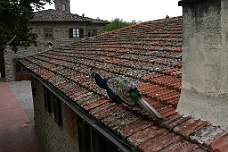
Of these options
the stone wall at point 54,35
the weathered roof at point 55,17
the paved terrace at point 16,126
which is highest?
the weathered roof at point 55,17

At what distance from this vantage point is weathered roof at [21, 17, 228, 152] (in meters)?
2.32

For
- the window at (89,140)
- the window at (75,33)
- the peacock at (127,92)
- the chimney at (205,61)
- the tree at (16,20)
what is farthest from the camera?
the window at (75,33)

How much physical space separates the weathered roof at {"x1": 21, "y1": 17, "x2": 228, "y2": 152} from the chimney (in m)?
0.14

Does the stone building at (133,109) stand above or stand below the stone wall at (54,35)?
below

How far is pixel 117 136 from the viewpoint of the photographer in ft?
9.30

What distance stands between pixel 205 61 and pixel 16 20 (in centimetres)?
2189

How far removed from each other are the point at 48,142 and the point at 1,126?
5221 mm

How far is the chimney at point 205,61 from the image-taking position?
228 cm

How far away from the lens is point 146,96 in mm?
3393

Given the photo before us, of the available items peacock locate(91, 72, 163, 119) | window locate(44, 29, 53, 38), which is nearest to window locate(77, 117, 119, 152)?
peacock locate(91, 72, 163, 119)

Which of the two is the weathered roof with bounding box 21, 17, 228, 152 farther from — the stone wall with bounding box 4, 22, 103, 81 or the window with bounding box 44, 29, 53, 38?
the window with bounding box 44, 29, 53, 38

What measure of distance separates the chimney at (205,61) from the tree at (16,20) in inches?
778

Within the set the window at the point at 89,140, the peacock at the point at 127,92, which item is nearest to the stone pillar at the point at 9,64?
the window at the point at 89,140

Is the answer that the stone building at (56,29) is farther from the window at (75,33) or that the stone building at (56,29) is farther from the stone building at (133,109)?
the stone building at (133,109)
